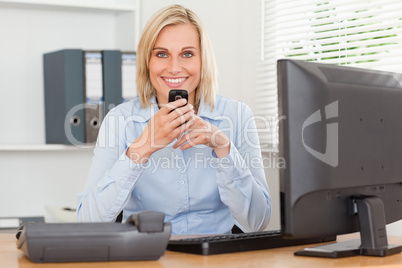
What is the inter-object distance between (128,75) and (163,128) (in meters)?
1.15

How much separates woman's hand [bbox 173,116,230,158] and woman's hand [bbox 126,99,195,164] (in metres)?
0.02

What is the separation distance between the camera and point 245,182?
1.71 meters

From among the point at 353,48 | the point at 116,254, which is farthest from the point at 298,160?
the point at 353,48

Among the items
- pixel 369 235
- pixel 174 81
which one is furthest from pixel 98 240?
pixel 174 81

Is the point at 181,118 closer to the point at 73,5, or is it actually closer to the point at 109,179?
the point at 109,179

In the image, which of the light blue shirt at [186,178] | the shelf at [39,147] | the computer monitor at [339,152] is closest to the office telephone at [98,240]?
the computer monitor at [339,152]

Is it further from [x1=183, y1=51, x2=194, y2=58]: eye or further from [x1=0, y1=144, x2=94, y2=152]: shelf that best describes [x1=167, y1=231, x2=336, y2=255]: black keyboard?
[x1=0, y1=144, x2=94, y2=152]: shelf

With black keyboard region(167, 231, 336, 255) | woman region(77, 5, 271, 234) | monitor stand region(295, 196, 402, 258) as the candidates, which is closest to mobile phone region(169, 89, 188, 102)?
woman region(77, 5, 271, 234)

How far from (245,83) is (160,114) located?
52.3 inches

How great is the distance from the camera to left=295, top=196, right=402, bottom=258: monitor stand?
1.33 metres

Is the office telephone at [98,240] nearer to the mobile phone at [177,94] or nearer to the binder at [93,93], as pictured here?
the mobile phone at [177,94]

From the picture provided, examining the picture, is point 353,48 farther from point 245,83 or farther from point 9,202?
point 9,202

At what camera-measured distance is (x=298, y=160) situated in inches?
48.5

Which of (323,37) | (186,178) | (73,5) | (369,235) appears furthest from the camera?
(73,5)
